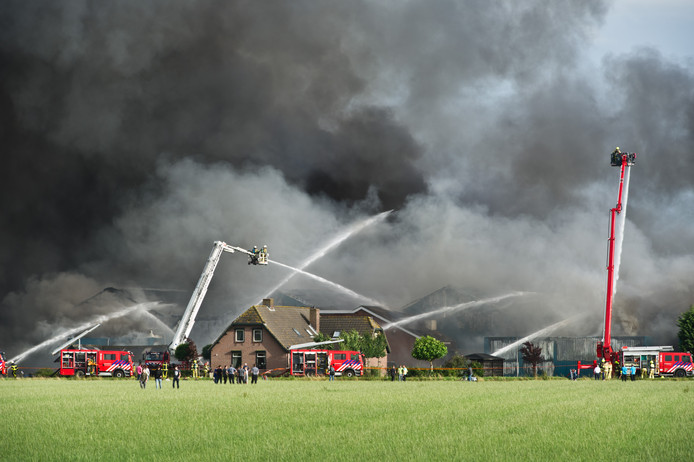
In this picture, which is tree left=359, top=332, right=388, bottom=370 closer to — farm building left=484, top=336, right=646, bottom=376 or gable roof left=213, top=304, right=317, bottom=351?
gable roof left=213, top=304, right=317, bottom=351

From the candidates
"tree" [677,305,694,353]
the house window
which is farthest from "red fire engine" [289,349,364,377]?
"tree" [677,305,694,353]

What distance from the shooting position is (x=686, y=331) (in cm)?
7950

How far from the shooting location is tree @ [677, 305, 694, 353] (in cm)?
7861

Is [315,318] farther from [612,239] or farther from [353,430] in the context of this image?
[353,430]

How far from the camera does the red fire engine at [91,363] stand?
67875 millimetres

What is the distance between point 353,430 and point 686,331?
69897mm

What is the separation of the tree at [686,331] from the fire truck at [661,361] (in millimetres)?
13069

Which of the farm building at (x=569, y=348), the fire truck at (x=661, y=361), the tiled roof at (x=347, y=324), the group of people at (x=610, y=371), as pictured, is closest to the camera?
the group of people at (x=610, y=371)

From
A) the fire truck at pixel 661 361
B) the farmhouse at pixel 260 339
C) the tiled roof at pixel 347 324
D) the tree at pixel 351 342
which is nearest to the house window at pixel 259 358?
the farmhouse at pixel 260 339

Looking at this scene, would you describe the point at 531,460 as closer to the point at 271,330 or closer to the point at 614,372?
the point at 614,372

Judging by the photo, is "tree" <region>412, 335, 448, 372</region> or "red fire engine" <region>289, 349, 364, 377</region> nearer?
"red fire engine" <region>289, 349, 364, 377</region>

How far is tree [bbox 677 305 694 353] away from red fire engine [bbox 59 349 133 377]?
53164 millimetres

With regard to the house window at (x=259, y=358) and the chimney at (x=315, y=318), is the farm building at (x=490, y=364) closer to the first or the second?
the chimney at (x=315, y=318)

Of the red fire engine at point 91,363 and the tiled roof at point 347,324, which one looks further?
the tiled roof at point 347,324
